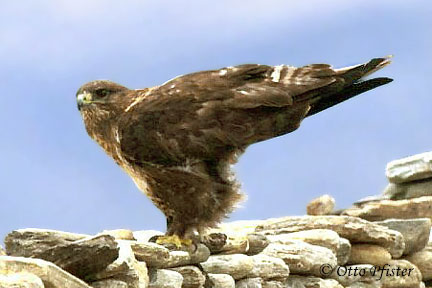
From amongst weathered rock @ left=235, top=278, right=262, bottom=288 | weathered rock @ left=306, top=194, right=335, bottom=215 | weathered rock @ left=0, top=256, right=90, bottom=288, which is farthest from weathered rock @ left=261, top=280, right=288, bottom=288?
weathered rock @ left=306, top=194, right=335, bottom=215

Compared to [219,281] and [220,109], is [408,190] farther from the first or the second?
[220,109]

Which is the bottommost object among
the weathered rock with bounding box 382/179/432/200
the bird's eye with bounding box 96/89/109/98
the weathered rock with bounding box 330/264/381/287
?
the weathered rock with bounding box 330/264/381/287

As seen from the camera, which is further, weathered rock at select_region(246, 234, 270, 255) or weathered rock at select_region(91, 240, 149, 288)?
weathered rock at select_region(246, 234, 270, 255)

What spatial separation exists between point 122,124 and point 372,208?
5126mm

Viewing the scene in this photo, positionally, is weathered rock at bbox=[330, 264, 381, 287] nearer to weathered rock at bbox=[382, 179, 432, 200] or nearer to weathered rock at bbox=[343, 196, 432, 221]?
weathered rock at bbox=[343, 196, 432, 221]

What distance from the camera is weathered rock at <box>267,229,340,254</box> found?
786 centimetres

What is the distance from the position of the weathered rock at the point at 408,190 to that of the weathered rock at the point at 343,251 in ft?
10.4

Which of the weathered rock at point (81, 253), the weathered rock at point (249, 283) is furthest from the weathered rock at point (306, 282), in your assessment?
the weathered rock at point (81, 253)

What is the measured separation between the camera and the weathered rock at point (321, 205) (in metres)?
10.5

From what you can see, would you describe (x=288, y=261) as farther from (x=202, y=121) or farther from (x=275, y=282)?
(x=202, y=121)

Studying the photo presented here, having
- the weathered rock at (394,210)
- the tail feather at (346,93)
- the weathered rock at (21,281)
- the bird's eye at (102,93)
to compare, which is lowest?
the weathered rock at (21,281)

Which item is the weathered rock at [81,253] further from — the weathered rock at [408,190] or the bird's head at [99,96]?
the weathered rock at [408,190]

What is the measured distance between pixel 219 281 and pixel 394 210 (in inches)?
176

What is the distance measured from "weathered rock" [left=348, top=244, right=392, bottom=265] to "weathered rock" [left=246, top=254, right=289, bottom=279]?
1.56 m
